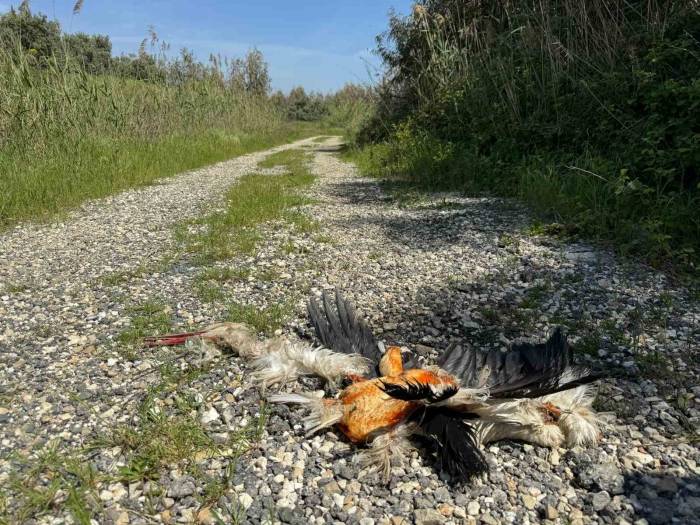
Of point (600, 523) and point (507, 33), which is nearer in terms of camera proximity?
point (600, 523)

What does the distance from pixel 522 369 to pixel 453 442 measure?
58cm

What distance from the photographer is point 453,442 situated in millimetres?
1913

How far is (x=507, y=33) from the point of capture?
27.9 ft

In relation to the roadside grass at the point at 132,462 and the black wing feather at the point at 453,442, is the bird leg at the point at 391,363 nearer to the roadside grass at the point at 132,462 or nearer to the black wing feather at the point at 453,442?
the black wing feather at the point at 453,442

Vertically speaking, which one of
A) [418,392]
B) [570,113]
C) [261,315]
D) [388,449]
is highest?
[570,113]

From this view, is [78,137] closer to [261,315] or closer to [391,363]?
[261,315]

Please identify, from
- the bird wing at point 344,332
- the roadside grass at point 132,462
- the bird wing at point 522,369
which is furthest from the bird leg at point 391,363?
the roadside grass at point 132,462

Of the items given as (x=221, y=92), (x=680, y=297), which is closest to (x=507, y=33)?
(x=680, y=297)

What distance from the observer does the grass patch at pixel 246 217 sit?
494 cm

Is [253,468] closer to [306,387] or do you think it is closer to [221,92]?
[306,387]

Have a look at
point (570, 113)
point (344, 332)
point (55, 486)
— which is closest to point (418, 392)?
point (344, 332)

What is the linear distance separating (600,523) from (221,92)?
18.8 metres

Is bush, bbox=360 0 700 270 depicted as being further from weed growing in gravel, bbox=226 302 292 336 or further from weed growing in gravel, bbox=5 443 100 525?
weed growing in gravel, bbox=5 443 100 525

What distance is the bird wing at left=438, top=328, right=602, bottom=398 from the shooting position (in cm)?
216
